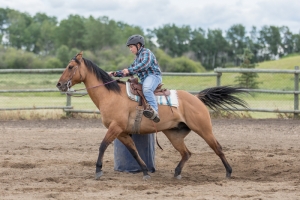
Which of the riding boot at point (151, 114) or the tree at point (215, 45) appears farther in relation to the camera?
the tree at point (215, 45)

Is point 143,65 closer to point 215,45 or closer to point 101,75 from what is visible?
point 101,75

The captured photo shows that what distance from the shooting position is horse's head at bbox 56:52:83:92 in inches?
328

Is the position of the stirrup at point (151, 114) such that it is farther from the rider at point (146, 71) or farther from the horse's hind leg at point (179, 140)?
the horse's hind leg at point (179, 140)

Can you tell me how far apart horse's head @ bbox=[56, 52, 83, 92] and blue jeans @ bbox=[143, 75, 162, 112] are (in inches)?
40.6

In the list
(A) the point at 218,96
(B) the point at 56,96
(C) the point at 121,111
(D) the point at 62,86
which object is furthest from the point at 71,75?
(B) the point at 56,96

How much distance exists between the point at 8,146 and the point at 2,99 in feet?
21.5

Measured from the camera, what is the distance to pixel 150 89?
332 inches

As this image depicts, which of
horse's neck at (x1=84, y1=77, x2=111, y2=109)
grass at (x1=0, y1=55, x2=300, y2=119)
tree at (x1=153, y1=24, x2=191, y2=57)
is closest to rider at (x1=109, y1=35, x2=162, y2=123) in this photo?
horse's neck at (x1=84, y1=77, x2=111, y2=109)

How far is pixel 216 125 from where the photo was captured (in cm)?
1471

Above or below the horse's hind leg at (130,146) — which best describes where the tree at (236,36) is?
above

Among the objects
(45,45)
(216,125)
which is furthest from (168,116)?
(45,45)

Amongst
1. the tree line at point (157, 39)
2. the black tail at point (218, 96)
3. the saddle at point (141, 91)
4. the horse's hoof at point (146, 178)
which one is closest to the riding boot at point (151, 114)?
the saddle at point (141, 91)

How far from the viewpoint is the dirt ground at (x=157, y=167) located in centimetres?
708

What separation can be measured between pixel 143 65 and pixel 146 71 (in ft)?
0.60
